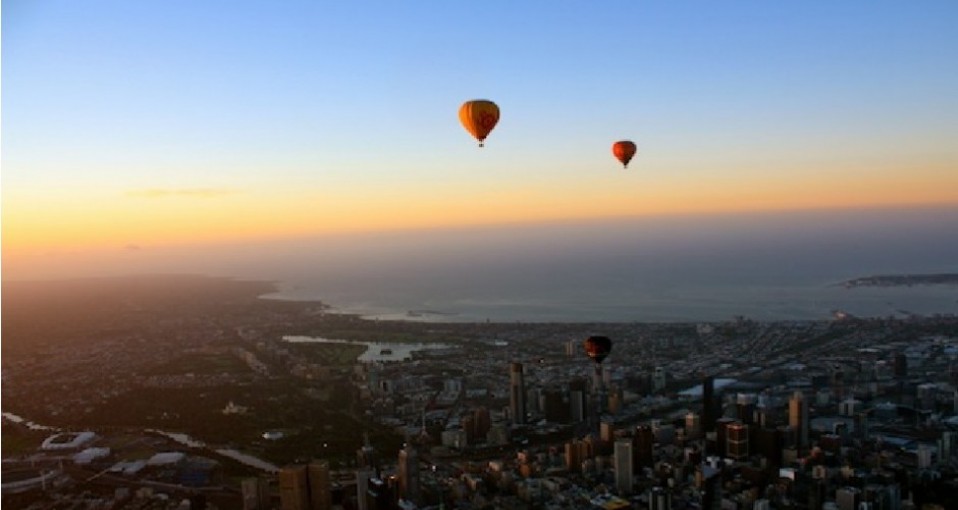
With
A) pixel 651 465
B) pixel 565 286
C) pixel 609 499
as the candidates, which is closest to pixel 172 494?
pixel 609 499

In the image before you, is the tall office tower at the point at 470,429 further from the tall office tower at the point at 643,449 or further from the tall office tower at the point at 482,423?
the tall office tower at the point at 643,449

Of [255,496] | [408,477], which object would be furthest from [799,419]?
[255,496]

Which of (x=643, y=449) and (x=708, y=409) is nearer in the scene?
(x=643, y=449)

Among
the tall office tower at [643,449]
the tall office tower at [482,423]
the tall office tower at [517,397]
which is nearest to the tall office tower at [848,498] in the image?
the tall office tower at [643,449]

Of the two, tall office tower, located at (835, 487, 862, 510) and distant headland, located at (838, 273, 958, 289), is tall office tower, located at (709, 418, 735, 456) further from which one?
distant headland, located at (838, 273, 958, 289)

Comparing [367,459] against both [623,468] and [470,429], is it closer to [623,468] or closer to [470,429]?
[470,429]

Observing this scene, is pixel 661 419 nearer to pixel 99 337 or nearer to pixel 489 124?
pixel 489 124
